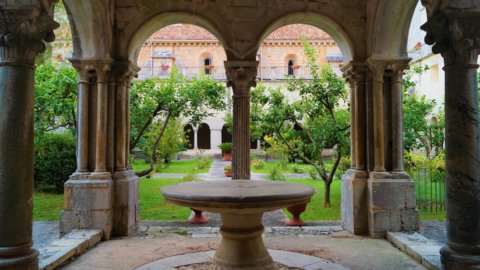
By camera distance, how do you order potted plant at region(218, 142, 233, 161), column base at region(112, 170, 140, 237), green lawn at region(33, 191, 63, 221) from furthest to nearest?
potted plant at region(218, 142, 233, 161) → green lawn at region(33, 191, 63, 221) → column base at region(112, 170, 140, 237)

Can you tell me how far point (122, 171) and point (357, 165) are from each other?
10.8 feet

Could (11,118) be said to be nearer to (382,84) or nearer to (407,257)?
(407,257)

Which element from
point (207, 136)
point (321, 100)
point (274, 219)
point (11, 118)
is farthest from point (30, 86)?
point (207, 136)

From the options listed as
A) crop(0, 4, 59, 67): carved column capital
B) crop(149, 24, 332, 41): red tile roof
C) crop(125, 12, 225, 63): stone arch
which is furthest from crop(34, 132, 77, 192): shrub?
crop(149, 24, 332, 41): red tile roof

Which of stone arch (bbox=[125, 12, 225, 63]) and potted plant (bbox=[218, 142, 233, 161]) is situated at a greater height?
stone arch (bbox=[125, 12, 225, 63])

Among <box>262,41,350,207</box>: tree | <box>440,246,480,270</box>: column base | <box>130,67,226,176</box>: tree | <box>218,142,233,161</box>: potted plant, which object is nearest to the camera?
<box>440,246,480,270</box>: column base

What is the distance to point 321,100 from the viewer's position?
7.60m

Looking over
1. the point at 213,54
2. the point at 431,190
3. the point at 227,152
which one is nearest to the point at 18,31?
the point at 431,190

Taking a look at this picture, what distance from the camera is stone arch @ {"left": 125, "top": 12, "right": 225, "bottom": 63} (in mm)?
5586

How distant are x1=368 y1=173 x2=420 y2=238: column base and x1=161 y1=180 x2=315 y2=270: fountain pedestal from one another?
210 cm

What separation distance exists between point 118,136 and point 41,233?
1.98m

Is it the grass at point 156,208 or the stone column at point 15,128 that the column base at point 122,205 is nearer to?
the grass at point 156,208

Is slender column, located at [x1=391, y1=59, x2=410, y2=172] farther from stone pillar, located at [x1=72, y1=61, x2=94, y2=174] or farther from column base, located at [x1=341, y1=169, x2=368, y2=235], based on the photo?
stone pillar, located at [x1=72, y1=61, x2=94, y2=174]

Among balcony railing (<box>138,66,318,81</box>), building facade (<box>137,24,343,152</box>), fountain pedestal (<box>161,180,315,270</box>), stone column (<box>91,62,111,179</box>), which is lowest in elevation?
fountain pedestal (<box>161,180,315,270</box>)
